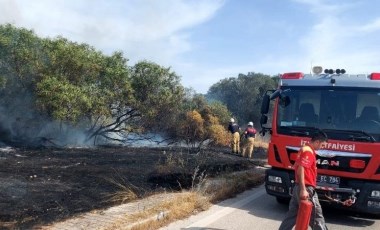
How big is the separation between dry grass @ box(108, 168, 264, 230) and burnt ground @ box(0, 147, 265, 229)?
1.65ft

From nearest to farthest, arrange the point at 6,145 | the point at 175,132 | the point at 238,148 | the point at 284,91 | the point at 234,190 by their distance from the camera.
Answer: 1. the point at 284,91
2. the point at 234,190
3. the point at 6,145
4. the point at 238,148
5. the point at 175,132

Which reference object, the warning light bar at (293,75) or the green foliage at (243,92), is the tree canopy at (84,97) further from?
the green foliage at (243,92)

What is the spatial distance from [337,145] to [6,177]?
282 inches

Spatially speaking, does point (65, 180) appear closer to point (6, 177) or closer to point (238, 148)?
point (6, 177)

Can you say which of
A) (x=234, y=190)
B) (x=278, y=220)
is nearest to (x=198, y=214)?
(x=278, y=220)

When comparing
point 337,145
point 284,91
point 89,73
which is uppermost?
point 89,73

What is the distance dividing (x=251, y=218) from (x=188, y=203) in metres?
1.10

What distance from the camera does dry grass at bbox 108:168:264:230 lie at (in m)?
5.79

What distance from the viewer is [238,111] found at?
4247 cm

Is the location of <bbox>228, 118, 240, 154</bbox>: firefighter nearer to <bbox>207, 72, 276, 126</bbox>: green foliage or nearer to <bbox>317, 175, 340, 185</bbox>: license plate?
<bbox>317, 175, 340, 185</bbox>: license plate

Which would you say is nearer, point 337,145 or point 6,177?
point 337,145

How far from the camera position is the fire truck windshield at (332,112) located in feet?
22.0

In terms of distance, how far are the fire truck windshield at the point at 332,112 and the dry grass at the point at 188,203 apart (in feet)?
6.24

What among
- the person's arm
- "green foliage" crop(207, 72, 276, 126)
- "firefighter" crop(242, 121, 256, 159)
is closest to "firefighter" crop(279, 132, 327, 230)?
the person's arm
